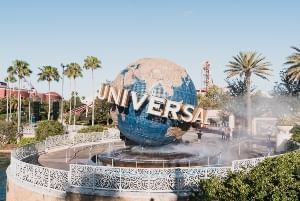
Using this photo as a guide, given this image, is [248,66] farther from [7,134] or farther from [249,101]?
[7,134]

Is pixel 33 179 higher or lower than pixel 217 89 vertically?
lower

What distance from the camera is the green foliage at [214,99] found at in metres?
78.2

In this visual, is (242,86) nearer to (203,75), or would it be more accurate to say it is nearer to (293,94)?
(293,94)

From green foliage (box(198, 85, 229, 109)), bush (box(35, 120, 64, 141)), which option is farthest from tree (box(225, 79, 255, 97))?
bush (box(35, 120, 64, 141))

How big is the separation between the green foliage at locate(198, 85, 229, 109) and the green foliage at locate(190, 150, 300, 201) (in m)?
64.4

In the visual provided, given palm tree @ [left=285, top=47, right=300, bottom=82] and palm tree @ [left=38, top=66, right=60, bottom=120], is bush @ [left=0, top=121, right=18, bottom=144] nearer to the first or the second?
palm tree @ [left=38, top=66, right=60, bottom=120]

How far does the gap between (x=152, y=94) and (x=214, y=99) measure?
61259 mm

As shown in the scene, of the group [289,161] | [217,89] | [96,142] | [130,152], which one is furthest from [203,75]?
[289,161]

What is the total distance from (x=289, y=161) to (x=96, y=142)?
26.0 meters

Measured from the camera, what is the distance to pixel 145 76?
925 inches

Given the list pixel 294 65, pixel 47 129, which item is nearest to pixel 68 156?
pixel 47 129

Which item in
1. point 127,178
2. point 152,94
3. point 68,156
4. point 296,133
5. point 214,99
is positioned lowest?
point 68,156

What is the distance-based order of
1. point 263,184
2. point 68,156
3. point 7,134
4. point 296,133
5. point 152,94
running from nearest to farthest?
point 263,184
point 152,94
point 68,156
point 296,133
point 7,134

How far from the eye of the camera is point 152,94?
75.4ft
